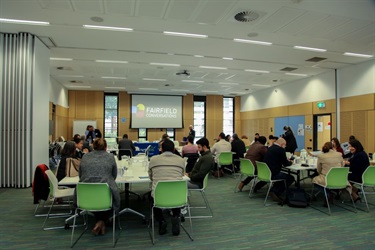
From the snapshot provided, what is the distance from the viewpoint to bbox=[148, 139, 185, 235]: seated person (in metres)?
3.65

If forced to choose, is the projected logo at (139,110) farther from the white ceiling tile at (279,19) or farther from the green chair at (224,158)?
the white ceiling tile at (279,19)

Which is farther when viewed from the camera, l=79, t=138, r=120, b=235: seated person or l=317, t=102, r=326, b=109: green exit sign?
l=317, t=102, r=326, b=109: green exit sign

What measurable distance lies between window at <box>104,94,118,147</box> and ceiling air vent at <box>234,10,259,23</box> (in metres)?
11.6

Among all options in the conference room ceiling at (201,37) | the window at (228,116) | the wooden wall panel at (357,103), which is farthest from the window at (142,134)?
the wooden wall panel at (357,103)

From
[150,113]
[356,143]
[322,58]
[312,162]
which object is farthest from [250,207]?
[150,113]

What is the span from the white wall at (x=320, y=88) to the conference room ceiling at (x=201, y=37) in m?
0.39

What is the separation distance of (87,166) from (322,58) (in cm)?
824

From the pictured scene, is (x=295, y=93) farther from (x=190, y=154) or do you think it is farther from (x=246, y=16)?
(x=246, y=16)

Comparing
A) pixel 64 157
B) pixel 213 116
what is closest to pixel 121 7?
pixel 64 157

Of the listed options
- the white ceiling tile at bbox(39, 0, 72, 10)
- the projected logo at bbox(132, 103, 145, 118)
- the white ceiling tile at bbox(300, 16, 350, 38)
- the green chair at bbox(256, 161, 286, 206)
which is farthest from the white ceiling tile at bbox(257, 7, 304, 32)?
the projected logo at bbox(132, 103, 145, 118)

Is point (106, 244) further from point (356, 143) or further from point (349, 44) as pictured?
point (349, 44)

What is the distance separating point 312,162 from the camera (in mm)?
5688

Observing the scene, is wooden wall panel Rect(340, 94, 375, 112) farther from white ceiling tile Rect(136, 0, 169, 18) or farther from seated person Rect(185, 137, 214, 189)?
white ceiling tile Rect(136, 0, 169, 18)

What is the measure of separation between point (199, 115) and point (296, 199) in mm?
12194
